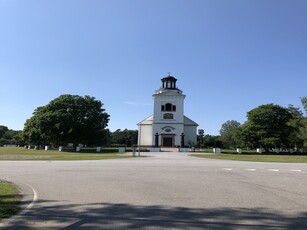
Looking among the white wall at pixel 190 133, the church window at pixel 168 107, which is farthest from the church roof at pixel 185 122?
the church window at pixel 168 107

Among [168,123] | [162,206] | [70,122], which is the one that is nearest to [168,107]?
[168,123]

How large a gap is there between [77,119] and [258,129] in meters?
34.0

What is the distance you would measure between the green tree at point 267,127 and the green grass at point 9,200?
5680 centimetres

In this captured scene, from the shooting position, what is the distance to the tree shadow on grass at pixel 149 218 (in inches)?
234

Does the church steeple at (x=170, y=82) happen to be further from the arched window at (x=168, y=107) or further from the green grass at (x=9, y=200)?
the green grass at (x=9, y=200)

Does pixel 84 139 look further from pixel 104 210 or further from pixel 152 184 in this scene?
pixel 104 210

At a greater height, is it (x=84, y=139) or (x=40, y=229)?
(x=84, y=139)

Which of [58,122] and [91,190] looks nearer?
[91,190]

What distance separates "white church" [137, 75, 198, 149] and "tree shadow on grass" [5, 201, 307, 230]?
63929mm


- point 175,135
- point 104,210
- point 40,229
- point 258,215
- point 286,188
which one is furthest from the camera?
point 175,135

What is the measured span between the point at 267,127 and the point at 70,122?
36.4 meters

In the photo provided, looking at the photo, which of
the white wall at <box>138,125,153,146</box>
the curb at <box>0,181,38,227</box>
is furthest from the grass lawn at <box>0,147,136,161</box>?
the white wall at <box>138,125,153,146</box>

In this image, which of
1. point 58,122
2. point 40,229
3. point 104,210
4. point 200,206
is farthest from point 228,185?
point 58,122

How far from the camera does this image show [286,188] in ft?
35.4
